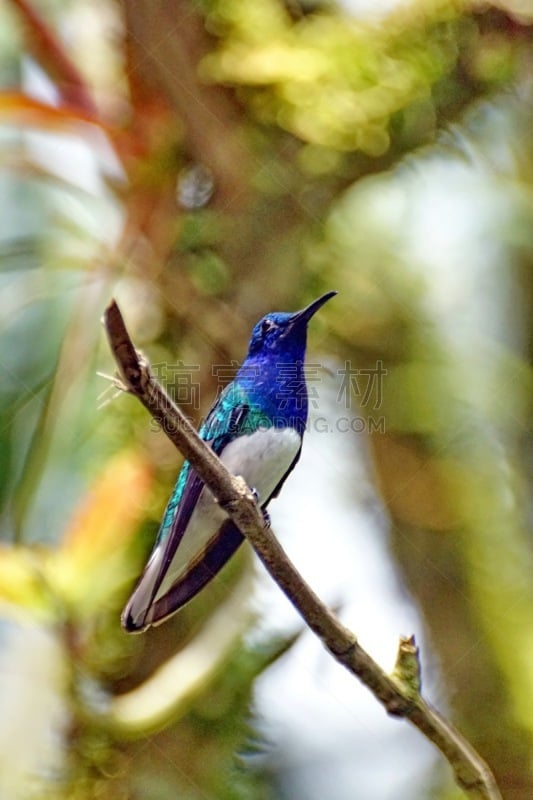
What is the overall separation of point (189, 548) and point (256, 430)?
11.5 inches

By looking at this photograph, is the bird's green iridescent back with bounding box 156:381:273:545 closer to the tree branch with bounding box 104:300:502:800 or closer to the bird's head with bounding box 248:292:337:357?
the bird's head with bounding box 248:292:337:357

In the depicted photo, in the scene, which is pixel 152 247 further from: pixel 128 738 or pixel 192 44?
pixel 128 738

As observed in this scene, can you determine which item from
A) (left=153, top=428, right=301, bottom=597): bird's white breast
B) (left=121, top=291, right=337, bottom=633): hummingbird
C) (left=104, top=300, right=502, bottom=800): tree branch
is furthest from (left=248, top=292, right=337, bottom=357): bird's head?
(left=104, top=300, right=502, bottom=800): tree branch

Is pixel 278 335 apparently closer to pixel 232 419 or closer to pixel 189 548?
pixel 232 419

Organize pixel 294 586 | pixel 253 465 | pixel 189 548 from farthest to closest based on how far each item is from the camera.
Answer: pixel 253 465, pixel 189 548, pixel 294 586

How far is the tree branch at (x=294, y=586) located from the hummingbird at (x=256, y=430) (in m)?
0.43

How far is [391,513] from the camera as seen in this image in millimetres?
2340

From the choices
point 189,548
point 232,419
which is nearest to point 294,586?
point 189,548

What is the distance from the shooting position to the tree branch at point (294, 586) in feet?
3.52

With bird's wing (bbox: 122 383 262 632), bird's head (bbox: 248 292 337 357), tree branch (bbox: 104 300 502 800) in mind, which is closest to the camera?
tree branch (bbox: 104 300 502 800)

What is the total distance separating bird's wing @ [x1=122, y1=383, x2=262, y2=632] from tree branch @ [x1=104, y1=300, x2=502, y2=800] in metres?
0.27

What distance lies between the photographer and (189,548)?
5.94 feet

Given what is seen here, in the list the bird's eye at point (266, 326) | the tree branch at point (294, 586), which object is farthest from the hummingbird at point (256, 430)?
the tree branch at point (294, 586)

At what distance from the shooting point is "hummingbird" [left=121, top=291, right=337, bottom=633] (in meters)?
1.80
